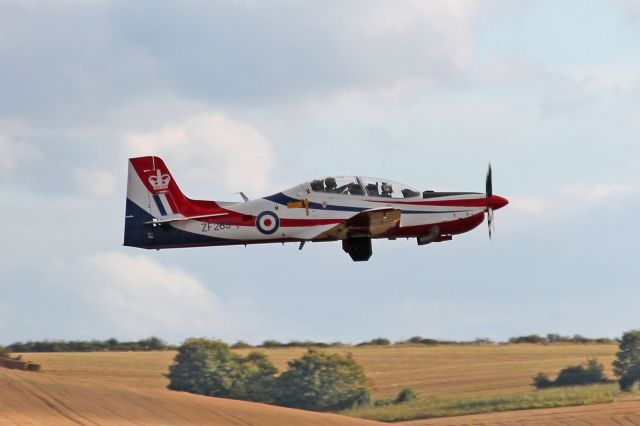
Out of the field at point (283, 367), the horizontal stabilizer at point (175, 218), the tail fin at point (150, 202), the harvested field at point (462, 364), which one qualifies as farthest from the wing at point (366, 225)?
the harvested field at point (462, 364)

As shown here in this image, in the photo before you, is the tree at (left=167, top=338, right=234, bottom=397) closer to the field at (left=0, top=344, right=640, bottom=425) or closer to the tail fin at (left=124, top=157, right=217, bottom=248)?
the field at (left=0, top=344, right=640, bottom=425)

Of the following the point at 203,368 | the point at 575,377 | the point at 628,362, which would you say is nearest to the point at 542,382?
the point at 575,377

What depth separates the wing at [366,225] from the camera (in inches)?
1344

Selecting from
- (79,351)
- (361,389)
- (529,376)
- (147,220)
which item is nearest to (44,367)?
(79,351)

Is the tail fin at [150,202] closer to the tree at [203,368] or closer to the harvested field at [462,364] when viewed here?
the harvested field at [462,364]

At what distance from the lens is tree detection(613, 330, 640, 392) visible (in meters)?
85.6

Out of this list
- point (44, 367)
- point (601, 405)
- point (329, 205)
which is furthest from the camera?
point (44, 367)

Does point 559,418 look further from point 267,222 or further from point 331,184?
point 267,222

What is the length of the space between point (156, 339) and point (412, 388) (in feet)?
78.5

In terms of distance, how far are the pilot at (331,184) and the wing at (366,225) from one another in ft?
3.32

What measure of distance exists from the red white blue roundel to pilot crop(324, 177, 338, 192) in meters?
1.66

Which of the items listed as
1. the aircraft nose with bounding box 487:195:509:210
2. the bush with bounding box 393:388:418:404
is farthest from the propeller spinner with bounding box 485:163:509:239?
the bush with bounding box 393:388:418:404

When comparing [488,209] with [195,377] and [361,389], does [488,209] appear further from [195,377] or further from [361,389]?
[195,377]

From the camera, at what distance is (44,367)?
274 ft
